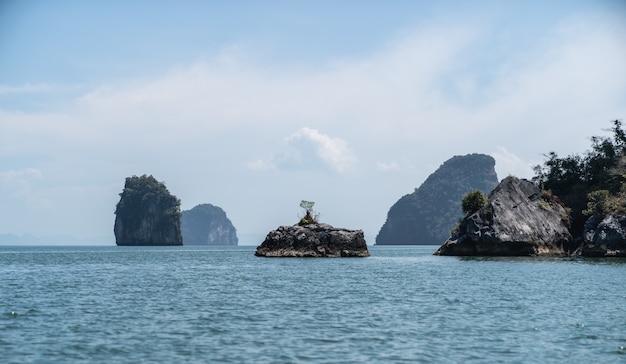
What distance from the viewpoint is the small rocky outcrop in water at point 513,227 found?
87.8 meters

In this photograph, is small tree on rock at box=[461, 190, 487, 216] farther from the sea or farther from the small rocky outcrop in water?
the sea

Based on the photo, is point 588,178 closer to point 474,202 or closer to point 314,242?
point 474,202

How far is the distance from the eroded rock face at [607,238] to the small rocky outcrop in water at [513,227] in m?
5.98

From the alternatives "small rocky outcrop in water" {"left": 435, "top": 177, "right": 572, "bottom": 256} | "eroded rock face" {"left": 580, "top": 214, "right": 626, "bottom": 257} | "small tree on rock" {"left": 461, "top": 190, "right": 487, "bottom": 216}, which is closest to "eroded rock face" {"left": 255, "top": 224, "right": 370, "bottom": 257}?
"small rocky outcrop in water" {"left": 435, "top": 177, "right": 572, "bottom": 256}

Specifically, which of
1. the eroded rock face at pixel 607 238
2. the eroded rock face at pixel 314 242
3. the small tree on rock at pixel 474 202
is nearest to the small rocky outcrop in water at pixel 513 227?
the small tree on rock at pixel 474 202

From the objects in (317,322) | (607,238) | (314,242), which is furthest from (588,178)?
(317,322)

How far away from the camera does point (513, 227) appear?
88.0 meters

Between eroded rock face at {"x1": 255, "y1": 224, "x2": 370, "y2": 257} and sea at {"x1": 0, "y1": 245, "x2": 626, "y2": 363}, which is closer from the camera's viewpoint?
sea at {"x1": 0, "y1": 245, "x2": 626, "y2": 363}

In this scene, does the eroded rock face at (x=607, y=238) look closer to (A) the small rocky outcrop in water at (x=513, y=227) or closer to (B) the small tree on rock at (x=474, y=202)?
(A) the small rocky outcrop in water at (x=513, y=227)

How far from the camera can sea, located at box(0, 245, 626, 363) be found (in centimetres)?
2086

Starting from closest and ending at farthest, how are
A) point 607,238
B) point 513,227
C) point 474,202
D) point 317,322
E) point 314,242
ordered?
point 317,322 → point 607,238 → point 513,227 → point 314,242 → point 474,202

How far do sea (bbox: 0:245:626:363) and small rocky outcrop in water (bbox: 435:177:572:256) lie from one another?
3999 centimetres

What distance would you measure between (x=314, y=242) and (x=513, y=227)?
98.7 ft

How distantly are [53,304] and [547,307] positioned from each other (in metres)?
27.9
